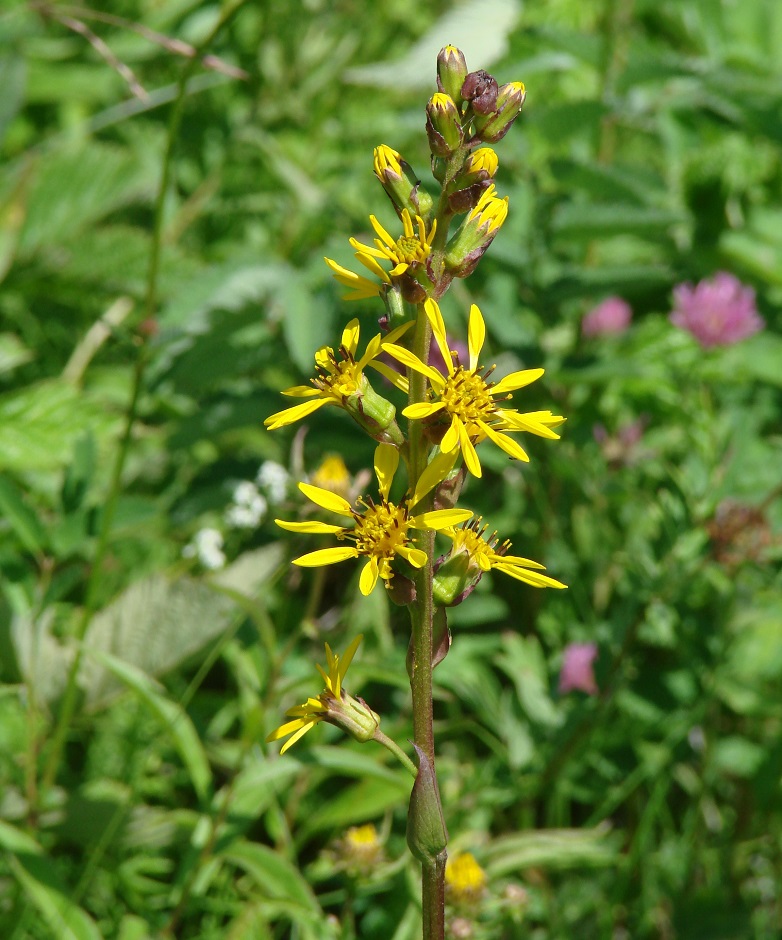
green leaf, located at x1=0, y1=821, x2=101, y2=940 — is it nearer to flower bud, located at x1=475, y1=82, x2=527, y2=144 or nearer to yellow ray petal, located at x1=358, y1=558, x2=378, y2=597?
yellow ray petal, located at x1=358, y1=558, x2=378, y2=597

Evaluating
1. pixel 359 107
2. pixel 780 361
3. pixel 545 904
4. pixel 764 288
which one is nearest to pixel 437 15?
pixel 359 107

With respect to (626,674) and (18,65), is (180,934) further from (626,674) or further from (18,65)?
(18,65)

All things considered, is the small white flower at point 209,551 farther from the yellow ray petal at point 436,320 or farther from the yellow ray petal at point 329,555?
the yellow ray petal at point 436,320

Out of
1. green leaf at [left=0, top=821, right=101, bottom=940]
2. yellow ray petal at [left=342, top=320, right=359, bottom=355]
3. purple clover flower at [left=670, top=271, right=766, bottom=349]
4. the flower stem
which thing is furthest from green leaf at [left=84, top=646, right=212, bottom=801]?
purple clover flower at [left=670, top=271, right=766, bottom=349]

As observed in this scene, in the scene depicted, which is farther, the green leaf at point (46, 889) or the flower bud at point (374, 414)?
the green leaf at point (46, 889)

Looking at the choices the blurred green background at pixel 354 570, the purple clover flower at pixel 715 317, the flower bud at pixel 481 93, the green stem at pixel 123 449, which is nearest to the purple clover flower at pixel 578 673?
the blurred green background at pixel 354 570

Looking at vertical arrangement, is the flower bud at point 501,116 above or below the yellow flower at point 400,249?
above

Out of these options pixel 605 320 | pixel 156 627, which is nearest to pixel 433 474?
pixel 156 627

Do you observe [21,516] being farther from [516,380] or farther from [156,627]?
[516,380]
